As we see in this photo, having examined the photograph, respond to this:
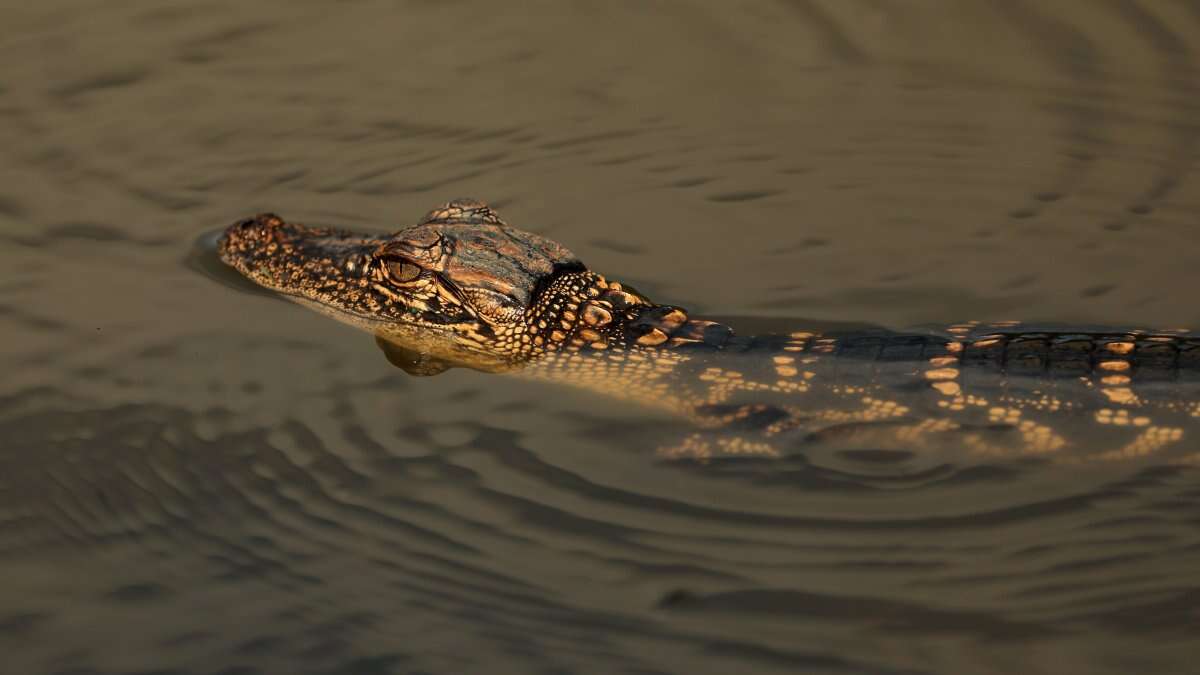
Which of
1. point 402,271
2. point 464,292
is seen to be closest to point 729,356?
point 464,292

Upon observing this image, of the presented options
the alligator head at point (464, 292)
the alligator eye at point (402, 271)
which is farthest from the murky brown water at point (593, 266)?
the alligator eye at point (402, 271)

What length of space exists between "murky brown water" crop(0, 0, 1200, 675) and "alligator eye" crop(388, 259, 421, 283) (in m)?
0.43

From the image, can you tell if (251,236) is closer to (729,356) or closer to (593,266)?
(593,266)

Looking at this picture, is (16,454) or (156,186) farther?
(156,186)

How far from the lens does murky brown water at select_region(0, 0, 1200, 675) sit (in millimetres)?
4613

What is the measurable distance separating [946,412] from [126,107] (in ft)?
18.6

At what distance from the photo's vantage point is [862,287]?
6465 mm

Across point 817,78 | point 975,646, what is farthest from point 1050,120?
point 975,646

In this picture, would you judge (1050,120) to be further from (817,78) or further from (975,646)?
(975,646)

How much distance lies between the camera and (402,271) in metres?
6.04

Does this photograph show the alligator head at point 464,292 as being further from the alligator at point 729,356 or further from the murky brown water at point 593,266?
the murky brown water at point 593,266

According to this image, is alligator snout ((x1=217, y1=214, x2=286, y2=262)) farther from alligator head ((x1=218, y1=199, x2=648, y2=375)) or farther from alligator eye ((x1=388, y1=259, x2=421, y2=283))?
alligator eye ((x1=388, y1=259, x2=421, y2=283))

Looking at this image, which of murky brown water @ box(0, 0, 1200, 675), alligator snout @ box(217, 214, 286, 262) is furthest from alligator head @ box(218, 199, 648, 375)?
alligator snout @ box(217, 214, 286, 262)

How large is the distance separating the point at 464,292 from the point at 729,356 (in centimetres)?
127
